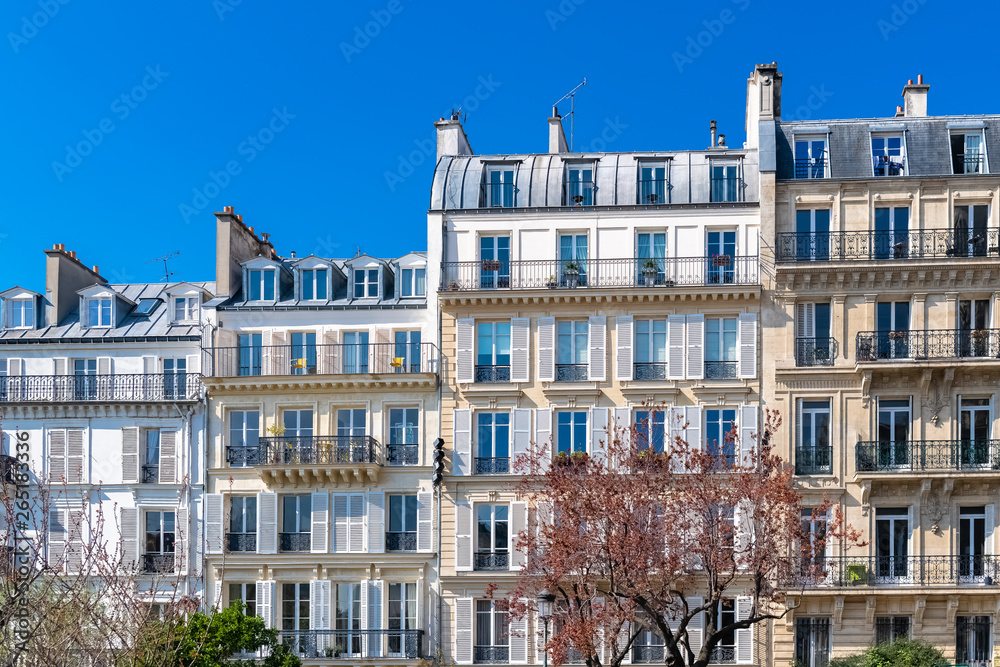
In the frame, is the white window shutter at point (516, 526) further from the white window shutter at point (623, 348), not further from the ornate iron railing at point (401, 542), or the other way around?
the white window shutter at point (623, 348)

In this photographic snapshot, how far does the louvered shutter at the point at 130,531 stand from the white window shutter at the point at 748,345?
19171 millimetres

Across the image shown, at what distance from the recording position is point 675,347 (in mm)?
37094

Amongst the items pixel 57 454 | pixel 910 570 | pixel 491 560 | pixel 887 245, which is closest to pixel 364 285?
pixel 491 560

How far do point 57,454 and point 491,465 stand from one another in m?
14.0

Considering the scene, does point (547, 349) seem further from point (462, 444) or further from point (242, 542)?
point (242, 542)

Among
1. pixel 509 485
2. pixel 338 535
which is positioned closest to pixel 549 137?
pixel 509 485

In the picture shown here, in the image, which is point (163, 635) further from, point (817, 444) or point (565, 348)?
point (817, 444)

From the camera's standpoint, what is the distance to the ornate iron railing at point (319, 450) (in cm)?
3775

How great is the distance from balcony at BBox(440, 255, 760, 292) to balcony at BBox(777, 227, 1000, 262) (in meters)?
1.44

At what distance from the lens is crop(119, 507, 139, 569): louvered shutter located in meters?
38.3

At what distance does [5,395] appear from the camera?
132 ft

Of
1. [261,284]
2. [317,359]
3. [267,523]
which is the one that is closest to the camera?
[267,523]

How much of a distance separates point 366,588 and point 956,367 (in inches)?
730

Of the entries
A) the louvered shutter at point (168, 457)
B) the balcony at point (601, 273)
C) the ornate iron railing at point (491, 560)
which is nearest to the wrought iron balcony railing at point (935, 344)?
the balcony at point (601, 273)
